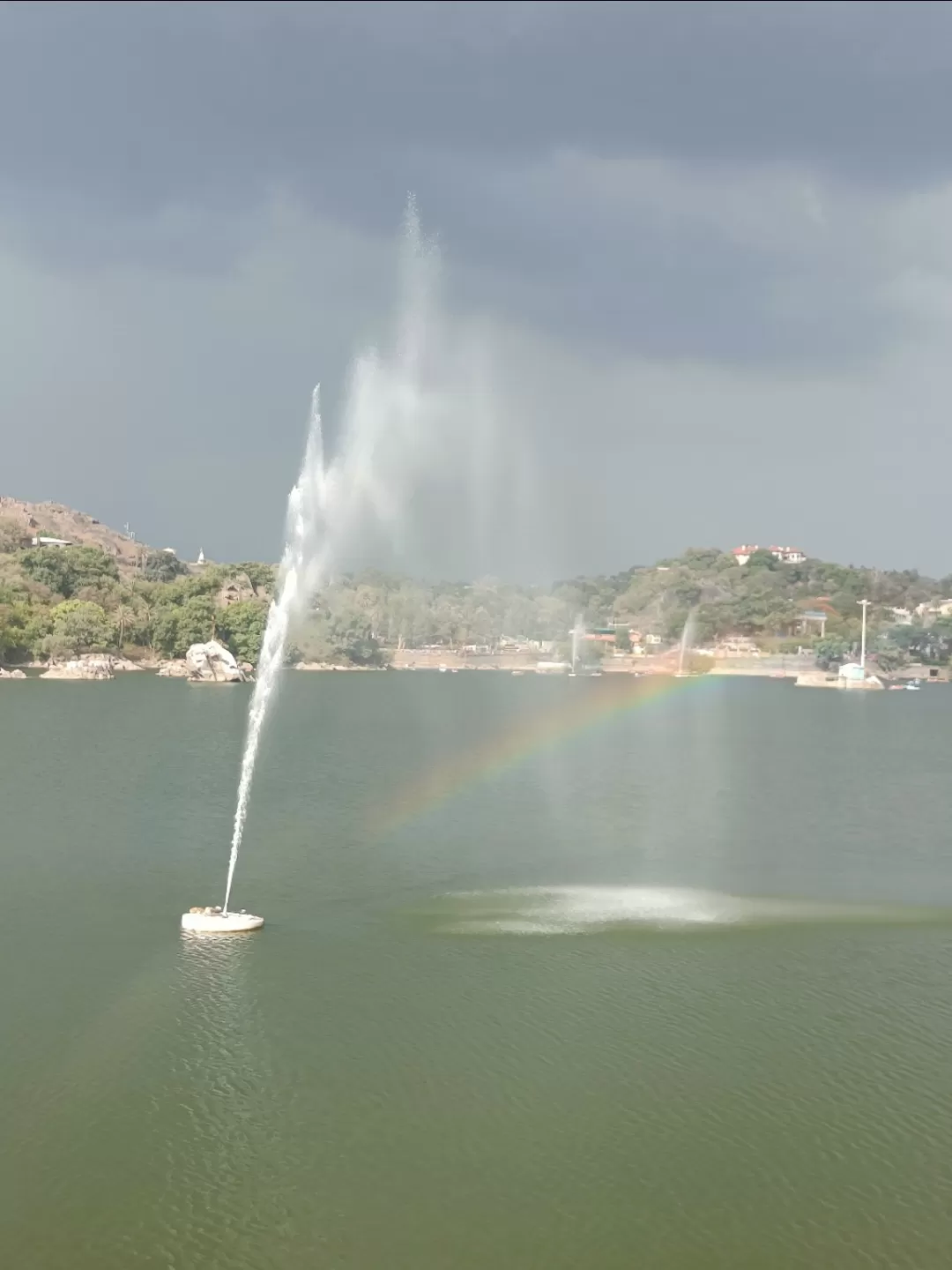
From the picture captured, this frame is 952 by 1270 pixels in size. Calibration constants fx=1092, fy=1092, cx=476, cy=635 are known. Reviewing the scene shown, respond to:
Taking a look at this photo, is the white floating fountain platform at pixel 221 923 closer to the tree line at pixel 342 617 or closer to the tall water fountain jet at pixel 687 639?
the tree line at pixel 342 617

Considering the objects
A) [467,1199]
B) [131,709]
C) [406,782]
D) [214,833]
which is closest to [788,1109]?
[467,1199]

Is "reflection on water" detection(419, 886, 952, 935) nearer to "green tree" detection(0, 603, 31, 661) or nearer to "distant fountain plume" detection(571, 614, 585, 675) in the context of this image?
"green tree" detection(0, 603, 31, 661)

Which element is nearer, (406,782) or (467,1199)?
(467,1199)

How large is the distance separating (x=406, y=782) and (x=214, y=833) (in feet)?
45.9

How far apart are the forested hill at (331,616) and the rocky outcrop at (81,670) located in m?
3.91

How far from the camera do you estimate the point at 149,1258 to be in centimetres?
1225

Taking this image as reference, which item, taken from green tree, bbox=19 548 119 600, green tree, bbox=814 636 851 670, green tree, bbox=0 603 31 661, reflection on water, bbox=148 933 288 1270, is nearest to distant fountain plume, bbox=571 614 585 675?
green tree, bbox=814 636 851 670

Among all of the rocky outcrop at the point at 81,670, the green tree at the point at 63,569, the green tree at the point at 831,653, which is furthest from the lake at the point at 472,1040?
the green tree at the point at 831,653

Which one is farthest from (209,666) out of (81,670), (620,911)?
(620,911)

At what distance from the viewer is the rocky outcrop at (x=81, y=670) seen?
10812cm

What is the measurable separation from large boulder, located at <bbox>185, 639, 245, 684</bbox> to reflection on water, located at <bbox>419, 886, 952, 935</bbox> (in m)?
91.4

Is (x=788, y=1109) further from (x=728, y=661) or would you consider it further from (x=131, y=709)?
(x=728, y=661)

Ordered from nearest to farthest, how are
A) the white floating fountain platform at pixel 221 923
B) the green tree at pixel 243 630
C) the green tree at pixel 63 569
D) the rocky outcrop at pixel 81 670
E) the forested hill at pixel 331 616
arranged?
the white floating fountain platform at pixel 221 923
the rocky outcrop at pixel 81 670
the forested hill at pixel 331 616
the green tree at pixel 243 630
the green tree at pixel 63 569

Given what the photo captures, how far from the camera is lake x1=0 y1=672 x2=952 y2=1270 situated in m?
13.1
